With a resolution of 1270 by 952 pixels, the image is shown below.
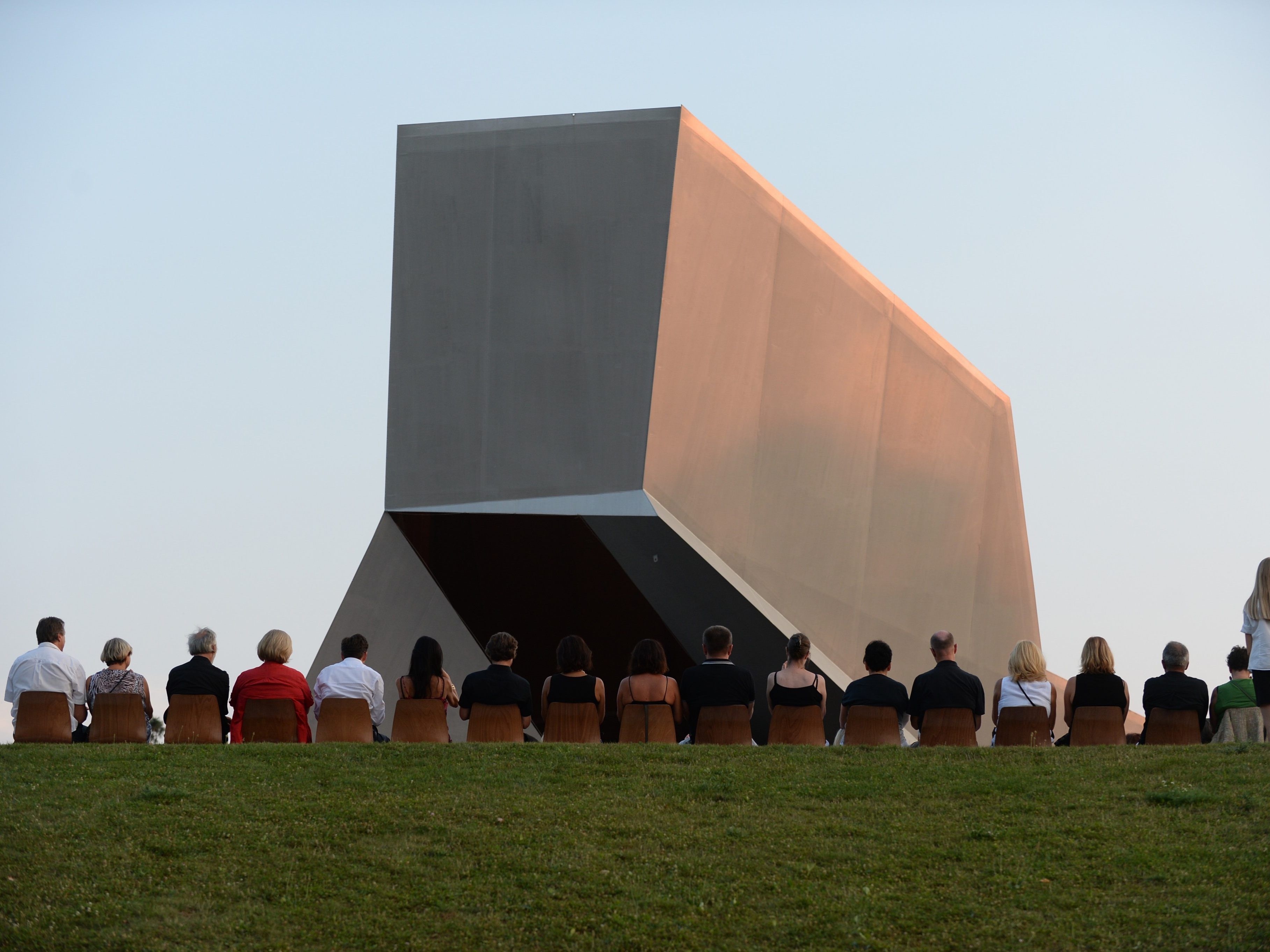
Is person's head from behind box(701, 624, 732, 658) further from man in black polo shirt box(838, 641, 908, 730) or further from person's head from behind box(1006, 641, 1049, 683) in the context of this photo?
person's head from behind box(1006, 641, 1049, 683)

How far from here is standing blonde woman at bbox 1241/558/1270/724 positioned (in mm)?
8203

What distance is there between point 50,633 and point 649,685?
13.4 ft

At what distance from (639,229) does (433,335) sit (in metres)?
2.37

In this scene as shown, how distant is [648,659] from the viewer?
8.58 metres

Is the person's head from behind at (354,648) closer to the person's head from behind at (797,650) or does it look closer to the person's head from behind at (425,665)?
the person's head from behind at (425,665)

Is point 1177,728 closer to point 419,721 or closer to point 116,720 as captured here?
point 419,721

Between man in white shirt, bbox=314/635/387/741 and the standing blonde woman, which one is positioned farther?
man in white shirt, bbox=314/635/387/741

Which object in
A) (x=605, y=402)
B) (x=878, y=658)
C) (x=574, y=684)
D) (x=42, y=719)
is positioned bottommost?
(x=42, y=719)

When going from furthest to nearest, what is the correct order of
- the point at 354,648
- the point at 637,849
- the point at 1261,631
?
the point at 354,648
the point at 1261,631
the point at 637,849

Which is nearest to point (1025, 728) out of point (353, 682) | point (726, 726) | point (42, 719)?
point (726, 726)

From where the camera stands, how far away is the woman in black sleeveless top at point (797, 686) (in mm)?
8648

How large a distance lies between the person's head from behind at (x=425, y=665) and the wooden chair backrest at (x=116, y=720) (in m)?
1.80

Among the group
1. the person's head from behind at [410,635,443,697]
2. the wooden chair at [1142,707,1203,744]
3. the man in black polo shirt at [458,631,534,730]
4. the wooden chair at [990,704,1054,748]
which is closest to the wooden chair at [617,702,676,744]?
the man in black polo shirt at [458,631,534,730]

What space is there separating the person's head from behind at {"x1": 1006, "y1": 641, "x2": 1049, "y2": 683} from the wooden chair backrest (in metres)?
5.68
